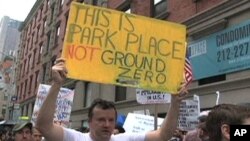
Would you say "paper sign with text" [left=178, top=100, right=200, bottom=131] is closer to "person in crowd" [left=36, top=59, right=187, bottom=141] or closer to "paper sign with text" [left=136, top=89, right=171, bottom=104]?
"paper sign with text" [left=136, top=89, right=171, bottom=104]

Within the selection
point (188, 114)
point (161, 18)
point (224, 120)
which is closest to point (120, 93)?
point (161, 18)

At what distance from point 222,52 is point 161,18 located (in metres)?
3.99

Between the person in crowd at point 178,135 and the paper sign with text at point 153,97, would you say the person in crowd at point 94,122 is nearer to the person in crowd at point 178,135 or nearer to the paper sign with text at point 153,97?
the person in crowd at point 178,135

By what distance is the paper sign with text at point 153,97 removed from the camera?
24.6ft

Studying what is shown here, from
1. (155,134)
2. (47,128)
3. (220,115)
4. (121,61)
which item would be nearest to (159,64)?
(121,61)

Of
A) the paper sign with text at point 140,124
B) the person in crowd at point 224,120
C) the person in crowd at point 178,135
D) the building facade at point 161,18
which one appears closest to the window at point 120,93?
the building facade at point 161,18

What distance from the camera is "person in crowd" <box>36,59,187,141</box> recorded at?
10.7ft

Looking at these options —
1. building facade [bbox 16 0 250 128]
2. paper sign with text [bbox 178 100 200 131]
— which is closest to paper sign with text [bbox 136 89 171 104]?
paper sign with text [bbox 178 100 200 131]

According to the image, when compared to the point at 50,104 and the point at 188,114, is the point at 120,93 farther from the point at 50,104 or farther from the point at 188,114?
the point at 50,104

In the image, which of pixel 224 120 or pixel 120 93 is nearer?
pixel 224 120

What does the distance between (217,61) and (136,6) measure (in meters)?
6.29

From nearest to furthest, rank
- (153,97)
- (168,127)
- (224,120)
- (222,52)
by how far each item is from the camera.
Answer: (224,120) < (168,127) < (153,97) < (222,52)

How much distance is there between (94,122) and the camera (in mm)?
3508

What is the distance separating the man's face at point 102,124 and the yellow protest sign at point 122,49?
0.28 metres
